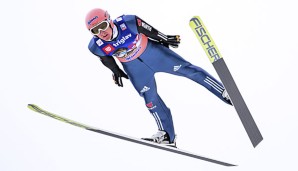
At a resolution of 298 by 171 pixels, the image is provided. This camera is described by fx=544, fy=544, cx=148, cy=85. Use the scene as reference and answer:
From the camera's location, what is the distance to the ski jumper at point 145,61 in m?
4.93

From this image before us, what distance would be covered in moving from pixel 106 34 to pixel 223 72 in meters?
1.09

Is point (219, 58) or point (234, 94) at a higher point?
point (219, 58)

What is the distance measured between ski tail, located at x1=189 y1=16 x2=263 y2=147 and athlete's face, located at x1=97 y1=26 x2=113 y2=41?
0.75 m

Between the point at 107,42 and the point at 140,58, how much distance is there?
1.23 feet

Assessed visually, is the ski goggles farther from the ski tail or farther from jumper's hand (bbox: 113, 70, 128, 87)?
the ski tail

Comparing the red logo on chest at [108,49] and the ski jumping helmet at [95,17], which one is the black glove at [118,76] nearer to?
the red logo on chest at [108,49]

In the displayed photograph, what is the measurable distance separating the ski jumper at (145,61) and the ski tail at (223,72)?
636 millimetres

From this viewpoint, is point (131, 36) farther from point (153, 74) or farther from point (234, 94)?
point (234, 94)

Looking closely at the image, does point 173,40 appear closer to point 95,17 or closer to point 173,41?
point 173,41

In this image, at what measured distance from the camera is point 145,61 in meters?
5.14

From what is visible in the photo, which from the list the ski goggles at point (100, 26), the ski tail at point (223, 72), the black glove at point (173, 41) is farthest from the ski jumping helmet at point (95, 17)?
the ski tail at point (223, 72)

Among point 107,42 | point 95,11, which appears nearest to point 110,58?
point 107,42

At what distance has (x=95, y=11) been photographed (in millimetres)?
4715

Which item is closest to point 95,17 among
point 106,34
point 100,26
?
point 100,26
